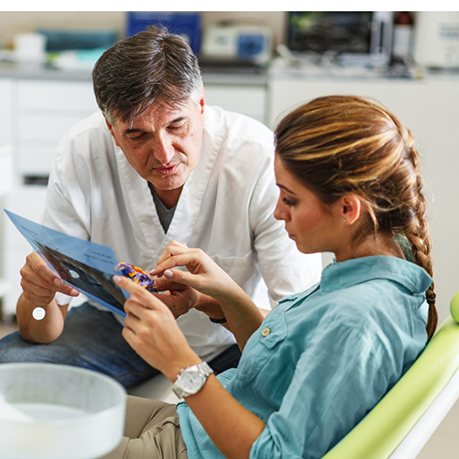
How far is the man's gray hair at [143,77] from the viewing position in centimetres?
118

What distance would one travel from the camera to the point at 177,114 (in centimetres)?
121

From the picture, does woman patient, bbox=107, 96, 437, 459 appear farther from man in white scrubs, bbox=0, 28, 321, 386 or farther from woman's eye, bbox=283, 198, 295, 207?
man in white scrubs, bbox=0, 28, 321, 386

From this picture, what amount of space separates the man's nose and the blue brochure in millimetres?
321

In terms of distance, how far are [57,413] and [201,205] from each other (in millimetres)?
811

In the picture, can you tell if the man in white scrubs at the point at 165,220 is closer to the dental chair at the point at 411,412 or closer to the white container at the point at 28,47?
the dental chair at the point at 411,412

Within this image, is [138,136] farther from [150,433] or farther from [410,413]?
[410,413]

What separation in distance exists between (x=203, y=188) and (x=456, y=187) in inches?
61.9

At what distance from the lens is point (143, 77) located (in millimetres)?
1175

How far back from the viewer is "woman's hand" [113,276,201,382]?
2.74 ft

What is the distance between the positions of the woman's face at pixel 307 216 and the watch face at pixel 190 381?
266mm

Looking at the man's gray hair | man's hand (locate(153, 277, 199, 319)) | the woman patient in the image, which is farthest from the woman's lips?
the woman patient

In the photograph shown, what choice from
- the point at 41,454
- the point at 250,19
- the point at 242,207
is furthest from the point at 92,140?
the point at 250,19

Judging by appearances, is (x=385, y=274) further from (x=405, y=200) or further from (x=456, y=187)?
(x=456, y=187)

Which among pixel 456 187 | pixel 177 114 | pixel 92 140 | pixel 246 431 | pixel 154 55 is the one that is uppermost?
pixel 154 55
